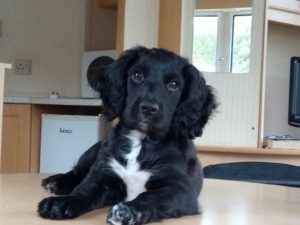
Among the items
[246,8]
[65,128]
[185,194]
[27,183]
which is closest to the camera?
[185,194]

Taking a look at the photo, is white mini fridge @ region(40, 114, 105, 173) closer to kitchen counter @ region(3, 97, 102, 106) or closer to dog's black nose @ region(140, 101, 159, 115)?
kitchen counter @ region(3, 97, 102, 106)

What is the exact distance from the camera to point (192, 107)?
3.38 ft

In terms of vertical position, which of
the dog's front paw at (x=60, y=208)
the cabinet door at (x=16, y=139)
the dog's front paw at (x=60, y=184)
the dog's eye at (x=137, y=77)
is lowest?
the cabinet door at (x=16, y=139)

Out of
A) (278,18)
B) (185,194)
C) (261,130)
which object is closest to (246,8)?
(278,18)

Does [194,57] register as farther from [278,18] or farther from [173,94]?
[173,94]

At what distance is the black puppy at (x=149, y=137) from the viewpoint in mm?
882

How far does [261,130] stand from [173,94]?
1957mm

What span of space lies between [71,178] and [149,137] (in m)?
0.23

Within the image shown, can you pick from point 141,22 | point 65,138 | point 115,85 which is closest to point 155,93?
point 115,85

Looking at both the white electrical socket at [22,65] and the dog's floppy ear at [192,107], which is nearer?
the dog's floppy ear at [192,107]

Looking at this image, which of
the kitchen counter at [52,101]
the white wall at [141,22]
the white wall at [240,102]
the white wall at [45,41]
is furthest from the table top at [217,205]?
the white wall at [45,41]

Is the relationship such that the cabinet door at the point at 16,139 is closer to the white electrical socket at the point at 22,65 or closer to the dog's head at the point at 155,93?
the white electrical socket at the point at 22,65

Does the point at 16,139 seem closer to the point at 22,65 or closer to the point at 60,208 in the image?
the point at 22,65

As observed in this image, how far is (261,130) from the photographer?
2.87 metres
